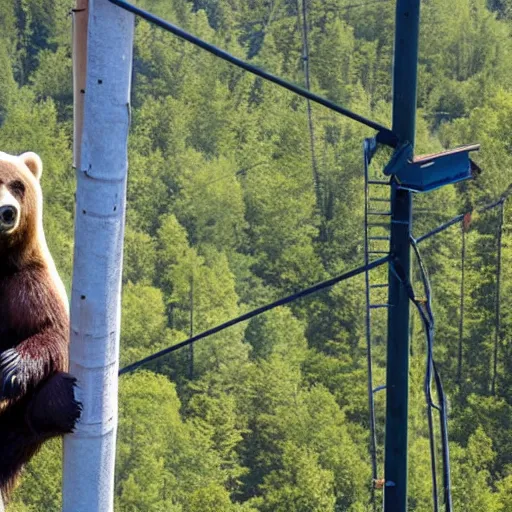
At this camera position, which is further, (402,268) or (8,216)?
(8,216)

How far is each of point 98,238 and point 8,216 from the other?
2.84 ft

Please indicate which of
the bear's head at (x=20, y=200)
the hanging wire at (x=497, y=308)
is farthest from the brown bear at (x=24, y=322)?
the hanging wire at (x=497, y=308)

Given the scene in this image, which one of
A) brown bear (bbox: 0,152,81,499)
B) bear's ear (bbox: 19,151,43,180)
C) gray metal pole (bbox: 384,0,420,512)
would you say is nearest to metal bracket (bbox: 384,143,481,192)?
gray metal pole (bbox: 384,0,420,512)

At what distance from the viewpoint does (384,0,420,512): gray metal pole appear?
357cm

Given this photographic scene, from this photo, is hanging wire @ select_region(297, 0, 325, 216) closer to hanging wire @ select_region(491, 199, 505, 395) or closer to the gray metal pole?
→ hanging wire @ select_region(491, 199, 505, 395)

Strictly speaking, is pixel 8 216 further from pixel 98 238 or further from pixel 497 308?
pixel 497 308

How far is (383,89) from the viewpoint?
46906 millimetres

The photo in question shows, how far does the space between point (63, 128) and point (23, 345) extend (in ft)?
128

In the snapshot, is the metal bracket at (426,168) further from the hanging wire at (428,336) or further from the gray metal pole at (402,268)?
the hanging wire at (428,336)

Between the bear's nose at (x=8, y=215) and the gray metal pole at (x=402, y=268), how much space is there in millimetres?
1191

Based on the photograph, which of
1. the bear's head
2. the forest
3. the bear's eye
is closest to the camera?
the bear's head

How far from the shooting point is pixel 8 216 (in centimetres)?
383

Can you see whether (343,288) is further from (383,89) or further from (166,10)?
(166,10)

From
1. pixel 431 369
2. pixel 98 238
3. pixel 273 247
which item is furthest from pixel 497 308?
pixel 98 238
